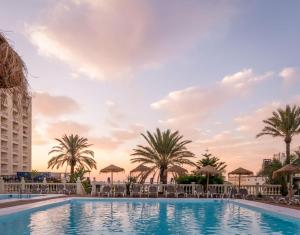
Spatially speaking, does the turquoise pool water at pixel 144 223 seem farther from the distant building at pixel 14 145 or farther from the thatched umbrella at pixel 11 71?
the distant building at pixel 14 145

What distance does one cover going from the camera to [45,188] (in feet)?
104

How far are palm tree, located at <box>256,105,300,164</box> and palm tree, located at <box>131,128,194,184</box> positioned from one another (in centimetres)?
636

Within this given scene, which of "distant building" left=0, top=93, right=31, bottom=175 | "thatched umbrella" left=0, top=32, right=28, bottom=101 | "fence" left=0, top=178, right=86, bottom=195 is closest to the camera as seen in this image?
"thatched umbrella" left=0, top=32, right=28, bottom=101

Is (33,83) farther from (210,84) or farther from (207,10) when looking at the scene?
(210,84)

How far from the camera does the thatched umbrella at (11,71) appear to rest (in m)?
7.89

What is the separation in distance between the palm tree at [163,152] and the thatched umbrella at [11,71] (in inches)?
1031

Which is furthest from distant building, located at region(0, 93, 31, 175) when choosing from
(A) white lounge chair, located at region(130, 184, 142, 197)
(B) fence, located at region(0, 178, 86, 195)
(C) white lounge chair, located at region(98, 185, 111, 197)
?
(A) white lounge chair, located at region(130, 184, 142, 197)

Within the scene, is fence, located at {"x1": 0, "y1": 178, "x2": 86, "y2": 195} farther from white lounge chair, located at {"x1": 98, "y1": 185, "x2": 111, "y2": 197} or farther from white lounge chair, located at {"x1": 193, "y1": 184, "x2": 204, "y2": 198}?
white lounge chair, located at {"x1": 193, "y1": 184, "x2": 204, "y2": 198}

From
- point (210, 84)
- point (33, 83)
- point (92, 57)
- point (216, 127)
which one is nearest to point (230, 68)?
point (210, 84)

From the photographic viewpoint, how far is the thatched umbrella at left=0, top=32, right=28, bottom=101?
7887mm

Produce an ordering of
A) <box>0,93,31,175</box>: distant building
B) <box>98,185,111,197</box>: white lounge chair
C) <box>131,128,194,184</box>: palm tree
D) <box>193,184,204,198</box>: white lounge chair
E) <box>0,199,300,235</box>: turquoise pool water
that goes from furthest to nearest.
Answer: <box>0,93,31,175</box>: distant building, <box>131,128,194,184</box>: palm tree, <box>98,185,111,197</box>: white lounge chair, <box>193,184,204,198</box>: white lounge chair, <box>0,199,300,235</box>: turquoise pool water

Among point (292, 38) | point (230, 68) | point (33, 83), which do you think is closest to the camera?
point (33, 83)

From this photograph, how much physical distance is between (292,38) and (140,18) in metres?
7.82

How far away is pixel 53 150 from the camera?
166 feet
